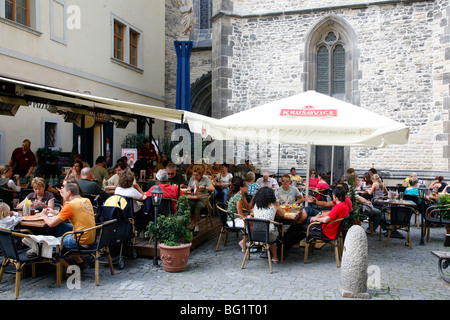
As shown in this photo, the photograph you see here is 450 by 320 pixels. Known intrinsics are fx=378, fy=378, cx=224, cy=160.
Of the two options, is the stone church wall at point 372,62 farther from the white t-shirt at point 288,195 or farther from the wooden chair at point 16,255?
the wooden chair at point 16,255

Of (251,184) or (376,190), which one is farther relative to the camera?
(376,190)

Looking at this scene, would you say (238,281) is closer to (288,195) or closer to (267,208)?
(267,208)

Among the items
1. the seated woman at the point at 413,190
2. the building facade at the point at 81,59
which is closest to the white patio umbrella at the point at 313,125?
the seated woman at the point at 413,190

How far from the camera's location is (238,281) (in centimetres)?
498

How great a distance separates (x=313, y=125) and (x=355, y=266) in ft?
7.09

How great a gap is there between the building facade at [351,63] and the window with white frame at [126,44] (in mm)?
3601

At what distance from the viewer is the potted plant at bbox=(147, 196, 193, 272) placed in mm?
5250

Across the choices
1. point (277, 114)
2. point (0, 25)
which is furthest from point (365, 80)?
point (0, 25)

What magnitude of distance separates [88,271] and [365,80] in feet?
40.1

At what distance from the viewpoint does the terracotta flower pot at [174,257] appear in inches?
206

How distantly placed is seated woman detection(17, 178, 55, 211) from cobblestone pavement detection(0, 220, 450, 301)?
3.32ft

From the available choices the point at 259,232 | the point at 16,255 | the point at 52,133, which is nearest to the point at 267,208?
the point at 259,232

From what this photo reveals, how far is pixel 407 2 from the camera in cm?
1350

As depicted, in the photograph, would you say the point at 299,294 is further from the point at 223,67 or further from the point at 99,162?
the point at 223,67
